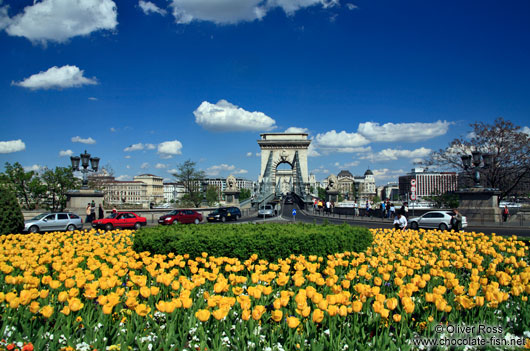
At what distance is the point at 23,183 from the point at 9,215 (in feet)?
78.9

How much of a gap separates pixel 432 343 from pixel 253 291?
189cm

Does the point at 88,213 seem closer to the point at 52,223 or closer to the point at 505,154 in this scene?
the point at 52,223

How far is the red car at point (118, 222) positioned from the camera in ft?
70.0

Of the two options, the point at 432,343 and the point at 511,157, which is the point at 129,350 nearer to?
the point at 432,343

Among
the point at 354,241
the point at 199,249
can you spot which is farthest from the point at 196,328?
the point at 354,241

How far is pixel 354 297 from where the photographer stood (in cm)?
504

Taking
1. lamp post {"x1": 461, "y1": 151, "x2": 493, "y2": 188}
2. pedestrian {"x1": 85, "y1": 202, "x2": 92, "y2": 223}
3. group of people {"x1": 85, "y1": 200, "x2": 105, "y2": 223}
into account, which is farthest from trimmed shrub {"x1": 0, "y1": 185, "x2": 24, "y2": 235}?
lamp post {"x1": 461, "y1": 151, "x2": 493, "y2": 188}

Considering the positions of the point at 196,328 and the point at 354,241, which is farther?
the point at 354,241

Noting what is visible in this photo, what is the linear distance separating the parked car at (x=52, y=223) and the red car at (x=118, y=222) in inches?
43.5

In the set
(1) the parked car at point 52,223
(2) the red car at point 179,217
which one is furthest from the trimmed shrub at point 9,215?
(2) the red car at point 179,217

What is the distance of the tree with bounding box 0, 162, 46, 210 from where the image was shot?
32.2 metres

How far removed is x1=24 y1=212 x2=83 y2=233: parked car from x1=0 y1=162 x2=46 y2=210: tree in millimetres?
14833

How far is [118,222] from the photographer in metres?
22.0

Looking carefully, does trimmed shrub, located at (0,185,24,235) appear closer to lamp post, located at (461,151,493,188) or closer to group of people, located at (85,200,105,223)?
group of people, located at (85,200,105,223)
